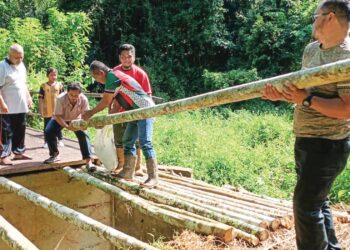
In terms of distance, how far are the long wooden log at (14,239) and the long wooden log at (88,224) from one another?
0.55 m

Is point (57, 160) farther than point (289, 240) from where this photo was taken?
Yes

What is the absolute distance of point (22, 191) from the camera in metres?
5.22

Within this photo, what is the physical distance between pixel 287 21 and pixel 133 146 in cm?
1376

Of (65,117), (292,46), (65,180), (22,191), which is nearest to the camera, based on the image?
(22,191)

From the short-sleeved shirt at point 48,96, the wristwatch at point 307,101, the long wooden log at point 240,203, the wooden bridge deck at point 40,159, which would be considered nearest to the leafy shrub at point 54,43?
the short-sleeved shirt at point 48,96

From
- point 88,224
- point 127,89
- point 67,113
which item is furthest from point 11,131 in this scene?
point 88,224

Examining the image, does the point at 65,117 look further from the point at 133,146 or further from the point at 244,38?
the point at 244,38

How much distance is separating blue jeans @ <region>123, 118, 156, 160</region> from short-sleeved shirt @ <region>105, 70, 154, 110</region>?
21 cm

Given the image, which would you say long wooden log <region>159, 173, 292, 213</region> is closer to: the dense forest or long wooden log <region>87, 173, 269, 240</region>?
long wooden log <region>87, 173, 269, 240</region>

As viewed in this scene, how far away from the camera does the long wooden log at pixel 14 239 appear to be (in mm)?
3618

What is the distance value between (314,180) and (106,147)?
336 cm

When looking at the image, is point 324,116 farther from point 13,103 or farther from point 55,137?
point 13,103

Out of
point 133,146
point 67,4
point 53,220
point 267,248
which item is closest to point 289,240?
point 267,248

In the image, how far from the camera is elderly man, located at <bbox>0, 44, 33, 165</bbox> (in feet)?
19.0
